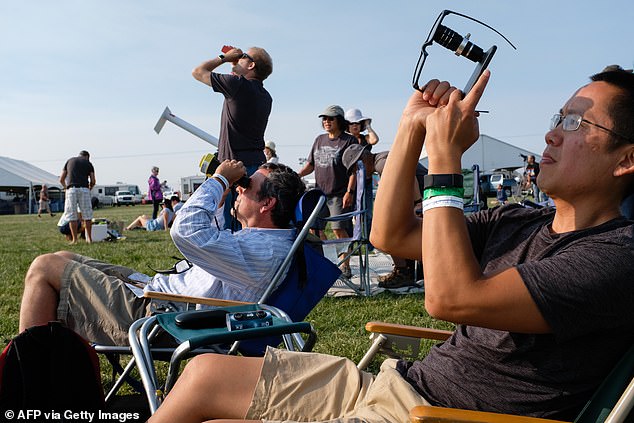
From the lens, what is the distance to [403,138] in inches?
72.4

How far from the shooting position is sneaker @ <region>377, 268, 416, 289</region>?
6.35 metres

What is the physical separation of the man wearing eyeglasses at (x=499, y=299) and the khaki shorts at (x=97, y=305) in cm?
142

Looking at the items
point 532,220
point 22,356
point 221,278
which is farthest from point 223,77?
point 532,220

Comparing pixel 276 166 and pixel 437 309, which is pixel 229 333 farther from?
pixel 276 166

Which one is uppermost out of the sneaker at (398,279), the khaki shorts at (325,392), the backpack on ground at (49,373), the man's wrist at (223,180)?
the man's wrist at (223,180)

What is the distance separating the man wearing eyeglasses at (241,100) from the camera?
5344mm

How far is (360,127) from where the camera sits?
327 inches

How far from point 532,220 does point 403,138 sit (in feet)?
1.55

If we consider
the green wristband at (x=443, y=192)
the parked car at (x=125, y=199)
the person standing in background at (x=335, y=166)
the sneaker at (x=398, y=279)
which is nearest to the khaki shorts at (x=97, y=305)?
the green wristband at (x=443, y=192)

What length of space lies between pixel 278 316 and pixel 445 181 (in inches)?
48.6

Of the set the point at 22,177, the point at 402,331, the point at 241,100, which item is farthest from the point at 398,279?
the point at 22,177

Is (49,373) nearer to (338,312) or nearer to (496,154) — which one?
(338,312)

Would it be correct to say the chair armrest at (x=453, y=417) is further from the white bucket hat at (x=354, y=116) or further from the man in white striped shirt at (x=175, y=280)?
the white bucket hat at (x=354, y=116)

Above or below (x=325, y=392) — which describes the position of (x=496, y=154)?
above
